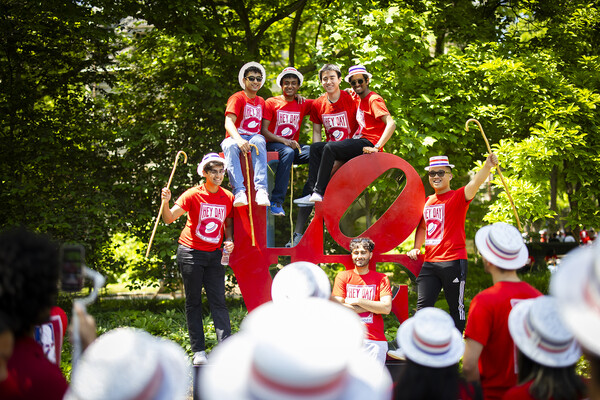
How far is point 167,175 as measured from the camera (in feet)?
35.6

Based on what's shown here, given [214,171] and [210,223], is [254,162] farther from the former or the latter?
[210,223]

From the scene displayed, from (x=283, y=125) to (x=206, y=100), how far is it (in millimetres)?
4407

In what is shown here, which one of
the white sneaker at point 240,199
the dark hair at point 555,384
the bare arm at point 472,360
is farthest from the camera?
Result: the white sneaker at point 240,199

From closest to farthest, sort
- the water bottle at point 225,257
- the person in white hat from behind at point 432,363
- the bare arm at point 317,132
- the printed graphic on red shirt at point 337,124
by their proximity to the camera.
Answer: the person in white hat from behind at point 432,363 < the water bottle at point 225,257 < the printed graphic on red shirt at point 337,124 < the bare arm at point 317,132

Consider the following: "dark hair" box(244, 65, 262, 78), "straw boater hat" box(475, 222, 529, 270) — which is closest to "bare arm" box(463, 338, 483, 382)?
"straw boater hat" box(475, 222, 529, 270)

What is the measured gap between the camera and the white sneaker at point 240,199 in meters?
6.13

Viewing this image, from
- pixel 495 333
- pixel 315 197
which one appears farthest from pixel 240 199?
pixel 495 333

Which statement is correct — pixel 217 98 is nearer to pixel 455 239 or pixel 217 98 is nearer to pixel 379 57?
pixel 379 57

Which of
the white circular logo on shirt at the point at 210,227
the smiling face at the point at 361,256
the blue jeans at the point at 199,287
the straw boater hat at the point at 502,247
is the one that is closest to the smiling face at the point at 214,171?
the white circular logo on shirt at the point at 210,227

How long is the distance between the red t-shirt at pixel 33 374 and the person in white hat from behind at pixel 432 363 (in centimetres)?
152

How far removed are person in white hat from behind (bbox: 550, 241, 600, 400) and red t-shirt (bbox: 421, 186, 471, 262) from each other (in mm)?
3586

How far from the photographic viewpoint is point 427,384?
2.65m

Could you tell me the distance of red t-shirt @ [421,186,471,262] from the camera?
18.4 ft

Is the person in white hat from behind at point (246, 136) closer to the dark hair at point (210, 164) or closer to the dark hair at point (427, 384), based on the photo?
the dark hair at point (210, 164)
